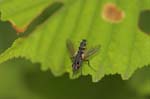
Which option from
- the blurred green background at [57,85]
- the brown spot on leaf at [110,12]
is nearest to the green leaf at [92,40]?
the brown spot on leaf at [110,12]

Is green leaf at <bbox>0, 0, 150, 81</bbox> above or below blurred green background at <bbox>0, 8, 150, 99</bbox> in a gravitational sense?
above

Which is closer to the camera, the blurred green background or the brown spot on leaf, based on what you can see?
the brown spot on leaf

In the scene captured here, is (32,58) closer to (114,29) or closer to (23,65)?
(114,29)

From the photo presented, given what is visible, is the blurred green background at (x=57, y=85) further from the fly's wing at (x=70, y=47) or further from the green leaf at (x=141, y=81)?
the fly's wing at (x=70, y=47)

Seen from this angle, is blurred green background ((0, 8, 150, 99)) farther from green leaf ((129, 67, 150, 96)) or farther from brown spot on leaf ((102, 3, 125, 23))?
brown spot on leaf ((102, 3, 125, 23))

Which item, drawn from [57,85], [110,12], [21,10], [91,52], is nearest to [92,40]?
[91,52]

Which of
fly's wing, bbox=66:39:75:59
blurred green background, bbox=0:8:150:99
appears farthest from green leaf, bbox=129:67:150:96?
fly's wing, bbox=66:39:75:59

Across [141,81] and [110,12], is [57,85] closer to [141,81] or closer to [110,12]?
[141,81]
